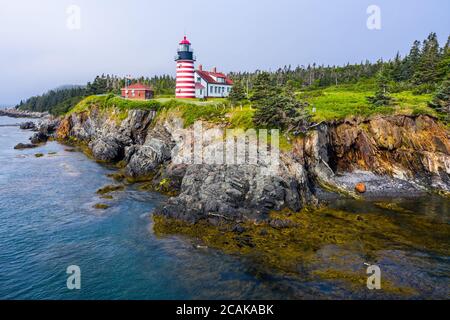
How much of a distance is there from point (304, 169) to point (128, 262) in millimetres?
23003

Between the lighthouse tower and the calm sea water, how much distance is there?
3340 centimetres

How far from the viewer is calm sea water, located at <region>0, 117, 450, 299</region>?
20828 mm

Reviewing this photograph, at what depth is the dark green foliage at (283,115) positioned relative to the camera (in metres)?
43.7

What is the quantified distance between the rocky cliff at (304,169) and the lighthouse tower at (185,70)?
472 inches

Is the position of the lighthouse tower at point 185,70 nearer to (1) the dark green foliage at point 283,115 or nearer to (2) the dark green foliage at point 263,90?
(2) the dark green foliage at point 263,90

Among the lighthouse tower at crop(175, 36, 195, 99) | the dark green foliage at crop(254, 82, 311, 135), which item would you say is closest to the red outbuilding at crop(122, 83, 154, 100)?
the lighthouse tower at crop(175, 36, 195, 99)

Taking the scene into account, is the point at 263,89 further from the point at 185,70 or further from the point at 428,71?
the point at 428,71

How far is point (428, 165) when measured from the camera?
42.9m

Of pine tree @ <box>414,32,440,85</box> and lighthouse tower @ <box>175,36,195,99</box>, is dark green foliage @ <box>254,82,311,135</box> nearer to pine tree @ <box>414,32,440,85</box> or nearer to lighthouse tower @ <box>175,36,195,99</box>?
lighthouse tower @ <box>175,36,195,99</box>

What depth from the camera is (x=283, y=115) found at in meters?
44.1

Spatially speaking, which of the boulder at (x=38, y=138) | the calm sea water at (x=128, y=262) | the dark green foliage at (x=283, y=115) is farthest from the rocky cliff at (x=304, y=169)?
the boulder at (x=38, y=138)

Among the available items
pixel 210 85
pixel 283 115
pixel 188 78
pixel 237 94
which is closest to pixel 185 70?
pixel 188 78
